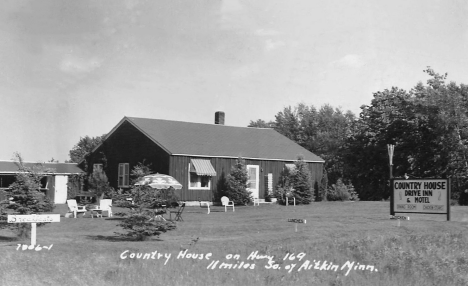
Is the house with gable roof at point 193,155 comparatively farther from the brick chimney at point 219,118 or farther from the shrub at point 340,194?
the brick chimney at point 219,118

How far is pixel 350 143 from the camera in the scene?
183 feet

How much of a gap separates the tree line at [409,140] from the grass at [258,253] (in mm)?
21333

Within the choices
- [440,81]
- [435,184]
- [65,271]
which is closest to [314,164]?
[440,81]

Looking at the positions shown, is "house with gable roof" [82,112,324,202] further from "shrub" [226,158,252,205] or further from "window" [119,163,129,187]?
"shrub" [226,158,252,205]

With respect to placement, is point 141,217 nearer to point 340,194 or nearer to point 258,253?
point 258,253

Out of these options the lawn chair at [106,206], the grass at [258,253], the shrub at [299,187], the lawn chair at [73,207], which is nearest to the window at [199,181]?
the shrub at [299,187]

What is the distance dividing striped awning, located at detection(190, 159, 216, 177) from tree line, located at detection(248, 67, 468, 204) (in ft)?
31.5

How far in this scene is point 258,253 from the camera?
17.6 meters

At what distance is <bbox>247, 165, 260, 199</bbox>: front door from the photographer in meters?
40.4

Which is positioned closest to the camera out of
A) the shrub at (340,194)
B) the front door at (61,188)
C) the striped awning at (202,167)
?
the striped awning at (202,167)

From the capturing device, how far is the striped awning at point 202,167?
124ft

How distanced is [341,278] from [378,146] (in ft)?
118

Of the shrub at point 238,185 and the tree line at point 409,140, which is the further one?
the tree line at point 409,140

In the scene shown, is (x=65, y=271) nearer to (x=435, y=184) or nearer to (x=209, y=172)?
(x=435, y=184)
